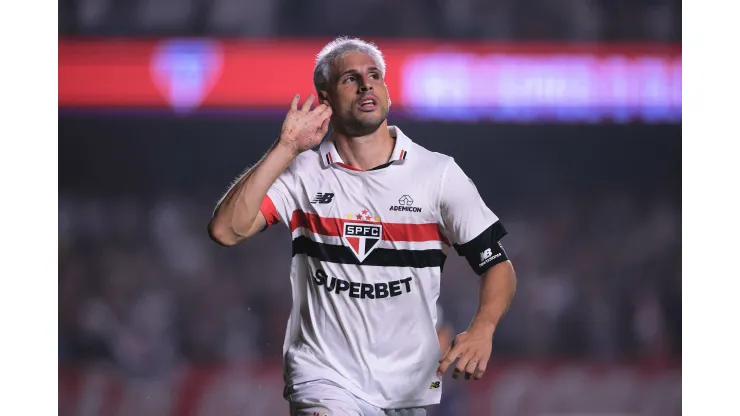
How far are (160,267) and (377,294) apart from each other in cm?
287

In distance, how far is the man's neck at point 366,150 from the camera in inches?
127

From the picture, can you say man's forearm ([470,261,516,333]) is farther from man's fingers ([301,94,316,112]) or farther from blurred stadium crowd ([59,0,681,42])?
blurred stadium crowd ([59,0,681,42])

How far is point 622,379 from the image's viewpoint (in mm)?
5621


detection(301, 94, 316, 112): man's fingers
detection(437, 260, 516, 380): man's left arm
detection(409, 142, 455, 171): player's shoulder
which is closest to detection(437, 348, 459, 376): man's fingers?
detection(437, 260, 516, 380): man's left arm

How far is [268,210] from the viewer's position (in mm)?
3170

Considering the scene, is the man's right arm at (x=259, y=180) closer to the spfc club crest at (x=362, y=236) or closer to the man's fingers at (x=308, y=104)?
the man's fingers at (x=308, y=104)

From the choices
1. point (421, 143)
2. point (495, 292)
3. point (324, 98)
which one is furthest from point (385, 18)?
point (495, 292)

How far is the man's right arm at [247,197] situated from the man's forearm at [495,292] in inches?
31.0

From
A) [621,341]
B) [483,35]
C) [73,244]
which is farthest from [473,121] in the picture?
[73,244]

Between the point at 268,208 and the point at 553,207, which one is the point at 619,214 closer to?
the point at 553,207

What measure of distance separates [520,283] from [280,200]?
2798mm

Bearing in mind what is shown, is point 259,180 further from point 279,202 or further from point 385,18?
Answer: point 385,18

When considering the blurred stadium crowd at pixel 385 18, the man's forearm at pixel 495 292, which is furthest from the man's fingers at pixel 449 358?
the blurred stadium crowd at pixel 385 18

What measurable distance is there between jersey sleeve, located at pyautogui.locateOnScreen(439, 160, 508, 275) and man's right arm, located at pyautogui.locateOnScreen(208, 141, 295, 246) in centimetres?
56
